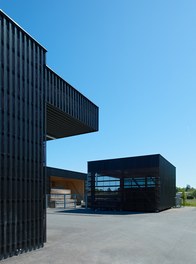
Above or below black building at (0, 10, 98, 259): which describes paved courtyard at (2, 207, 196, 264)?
below

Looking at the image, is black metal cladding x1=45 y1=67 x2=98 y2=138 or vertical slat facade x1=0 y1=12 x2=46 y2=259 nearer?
vertical slat facade x1=0 y1=12 x2=46 y2=259

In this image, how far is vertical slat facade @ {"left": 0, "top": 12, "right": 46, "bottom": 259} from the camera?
1098 cm

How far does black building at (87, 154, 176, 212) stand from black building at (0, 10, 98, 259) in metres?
25.3

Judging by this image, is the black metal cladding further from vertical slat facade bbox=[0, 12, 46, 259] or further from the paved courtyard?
the paved courtyard

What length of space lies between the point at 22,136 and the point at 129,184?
2811cm

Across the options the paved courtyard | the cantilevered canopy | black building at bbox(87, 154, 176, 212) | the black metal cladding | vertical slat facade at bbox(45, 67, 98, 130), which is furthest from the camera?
black building at bbox(87, 154, 176, 212)

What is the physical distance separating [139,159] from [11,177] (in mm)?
28214

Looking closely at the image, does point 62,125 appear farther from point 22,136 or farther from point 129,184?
point 129,184

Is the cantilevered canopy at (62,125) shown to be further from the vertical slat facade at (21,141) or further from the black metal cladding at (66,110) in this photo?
the vertical slat facade at (21,141)

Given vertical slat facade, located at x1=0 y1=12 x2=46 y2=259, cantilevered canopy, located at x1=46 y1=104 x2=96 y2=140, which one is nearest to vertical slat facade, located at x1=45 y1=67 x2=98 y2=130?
cantilevered canopy, located at x1=46 y1=104 x2=96 y2=140

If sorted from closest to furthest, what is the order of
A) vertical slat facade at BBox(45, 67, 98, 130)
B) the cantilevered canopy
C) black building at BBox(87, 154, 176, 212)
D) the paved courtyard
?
the paved courtyard → vertical slat facade at BBox(45, 67, 98, 130) → the cantilevered canopy → black building at BBox(87, 154, 176, 212)

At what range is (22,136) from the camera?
39.4 ft

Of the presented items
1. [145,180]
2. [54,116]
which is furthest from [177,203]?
[54,116]

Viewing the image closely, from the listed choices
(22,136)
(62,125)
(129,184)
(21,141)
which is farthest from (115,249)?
(129,184)
